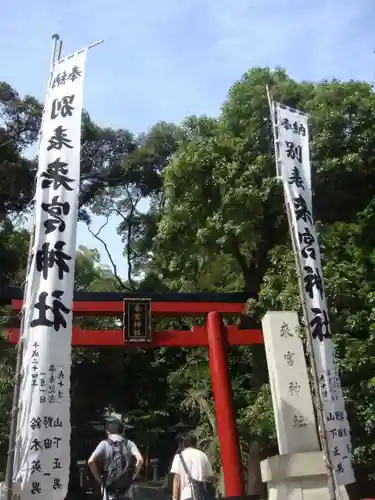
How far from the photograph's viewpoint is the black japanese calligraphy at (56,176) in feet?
20.4

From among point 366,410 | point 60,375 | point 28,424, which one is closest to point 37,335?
point 60,375

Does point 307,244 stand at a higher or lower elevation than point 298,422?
higher

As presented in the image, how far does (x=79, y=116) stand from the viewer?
6.43m

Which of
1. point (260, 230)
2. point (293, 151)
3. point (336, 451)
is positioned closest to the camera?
point (336, 451)

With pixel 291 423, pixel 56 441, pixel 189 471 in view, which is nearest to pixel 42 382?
pixel 56 441

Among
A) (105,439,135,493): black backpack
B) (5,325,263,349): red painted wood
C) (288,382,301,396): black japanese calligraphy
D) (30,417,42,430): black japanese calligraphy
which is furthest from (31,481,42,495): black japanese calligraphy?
(5,325,263,349): red painted wood

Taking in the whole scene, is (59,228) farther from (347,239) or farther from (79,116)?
(347,239)

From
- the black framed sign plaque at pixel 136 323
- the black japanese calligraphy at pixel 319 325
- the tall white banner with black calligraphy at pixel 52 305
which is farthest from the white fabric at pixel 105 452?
the black framed sign plaque at pixel 136 323

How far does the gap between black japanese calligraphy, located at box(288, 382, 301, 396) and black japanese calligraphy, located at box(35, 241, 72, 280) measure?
3.37m

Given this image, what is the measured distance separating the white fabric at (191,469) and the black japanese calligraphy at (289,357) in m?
2.38

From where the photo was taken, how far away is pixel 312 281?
6.87 m

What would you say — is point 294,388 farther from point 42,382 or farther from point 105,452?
point 42,382

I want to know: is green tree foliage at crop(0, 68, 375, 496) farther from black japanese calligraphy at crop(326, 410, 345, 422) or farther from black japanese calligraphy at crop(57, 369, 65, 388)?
black japanese calligraphy at crop(57, 369, 65, 388)

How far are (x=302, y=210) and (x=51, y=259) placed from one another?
10.00 feet
